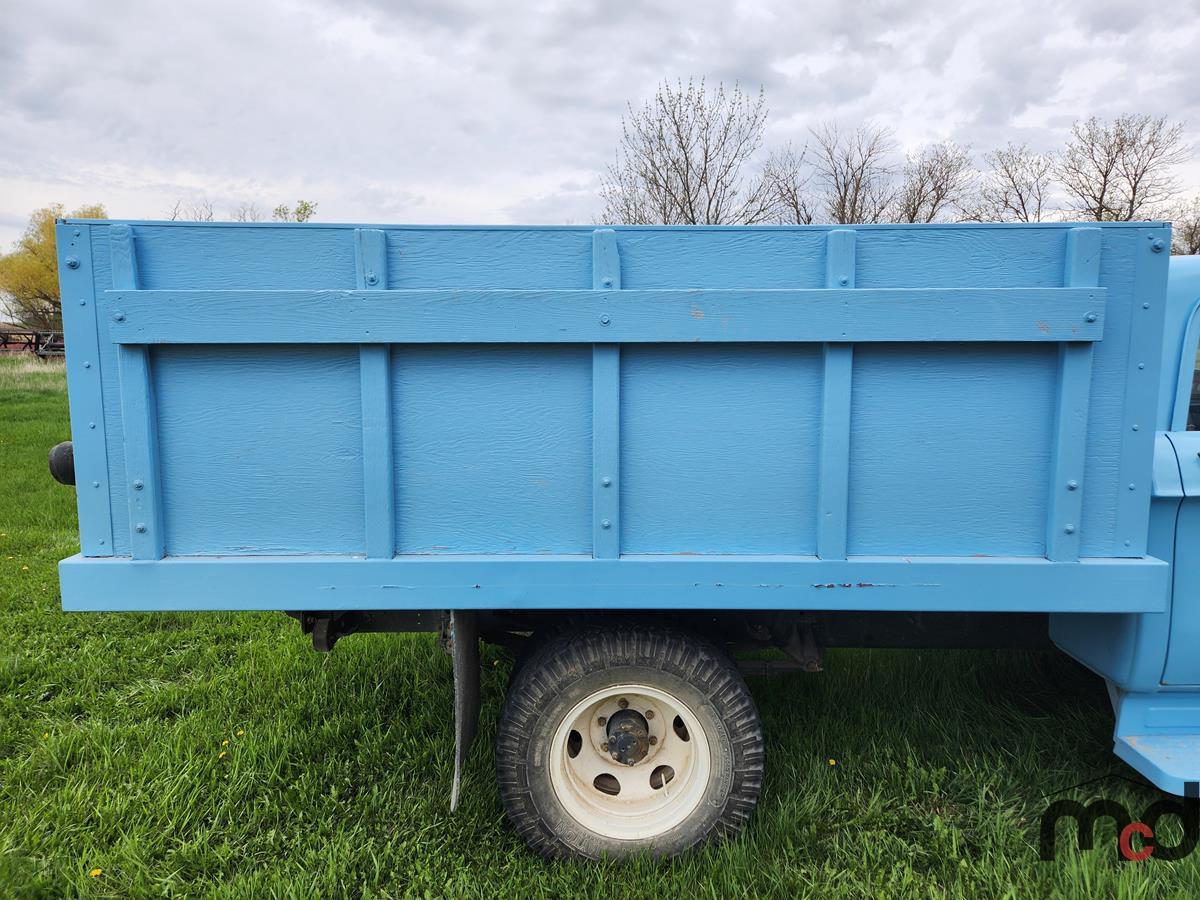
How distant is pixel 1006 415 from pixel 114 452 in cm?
258

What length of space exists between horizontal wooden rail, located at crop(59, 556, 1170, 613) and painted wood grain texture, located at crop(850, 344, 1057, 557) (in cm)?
8

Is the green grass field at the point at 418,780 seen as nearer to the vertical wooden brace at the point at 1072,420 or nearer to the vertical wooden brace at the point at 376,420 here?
the vertical wooden brace at the point at 1072,420

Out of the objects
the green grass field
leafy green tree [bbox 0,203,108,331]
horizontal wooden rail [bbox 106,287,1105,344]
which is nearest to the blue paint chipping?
horizontal wooden rail [bbox 106,287,1105,344]

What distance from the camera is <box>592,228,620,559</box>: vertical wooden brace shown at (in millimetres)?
2197

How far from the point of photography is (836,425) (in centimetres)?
221

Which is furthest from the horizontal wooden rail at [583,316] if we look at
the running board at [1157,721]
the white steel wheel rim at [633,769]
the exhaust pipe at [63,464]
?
the running board at [1157,721]

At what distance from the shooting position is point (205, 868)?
2.52 m

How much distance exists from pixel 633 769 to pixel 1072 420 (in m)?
1.73

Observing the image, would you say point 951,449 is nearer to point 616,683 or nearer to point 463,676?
point 616,683

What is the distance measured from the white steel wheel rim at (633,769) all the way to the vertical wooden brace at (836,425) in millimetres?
739

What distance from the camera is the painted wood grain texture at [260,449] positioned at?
7.34 feet

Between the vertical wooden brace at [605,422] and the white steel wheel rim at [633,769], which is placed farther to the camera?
the white steel wheel rim at [633,769]

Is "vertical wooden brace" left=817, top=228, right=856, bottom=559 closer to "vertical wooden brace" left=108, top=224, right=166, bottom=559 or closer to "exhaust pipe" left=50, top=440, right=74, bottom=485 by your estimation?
"vertical wooden brace" left=108, top=224, right=166, bottom=559

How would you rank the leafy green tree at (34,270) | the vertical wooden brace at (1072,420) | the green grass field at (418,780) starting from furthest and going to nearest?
the leafy green tree at (34,270) → the green grass field at (418,780) → the vertical wooden brace at (1072,420)
